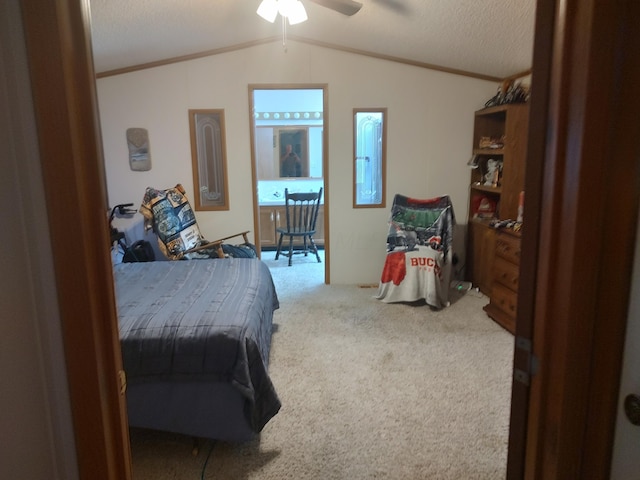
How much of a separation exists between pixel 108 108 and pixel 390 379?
3666mm

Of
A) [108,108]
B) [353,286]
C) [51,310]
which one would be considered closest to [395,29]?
[353,286]

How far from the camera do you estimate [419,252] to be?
410 centimetres

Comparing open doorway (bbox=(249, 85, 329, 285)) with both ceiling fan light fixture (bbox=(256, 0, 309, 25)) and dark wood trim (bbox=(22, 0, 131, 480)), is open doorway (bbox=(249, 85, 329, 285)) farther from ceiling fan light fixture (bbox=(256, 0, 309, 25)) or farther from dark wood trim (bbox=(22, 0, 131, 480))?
dark wood trim (bbox=(22, 0, 131, 480))

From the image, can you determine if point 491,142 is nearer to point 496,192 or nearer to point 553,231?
point 496,192

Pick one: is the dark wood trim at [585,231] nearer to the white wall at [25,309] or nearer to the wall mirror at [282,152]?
the white wall at [25,309]

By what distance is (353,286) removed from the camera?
473cm

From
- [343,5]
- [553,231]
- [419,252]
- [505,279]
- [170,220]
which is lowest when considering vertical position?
[505,279]

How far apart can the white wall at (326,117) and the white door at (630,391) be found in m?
A: 3.91

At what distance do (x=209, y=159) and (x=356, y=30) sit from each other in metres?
1.90

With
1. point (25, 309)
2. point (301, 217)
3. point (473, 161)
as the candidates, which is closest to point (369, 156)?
point (473, 161)

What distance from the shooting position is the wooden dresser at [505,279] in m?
3.45

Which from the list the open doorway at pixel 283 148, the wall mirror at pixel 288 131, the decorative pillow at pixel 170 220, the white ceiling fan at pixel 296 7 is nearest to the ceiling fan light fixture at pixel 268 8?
the white ceiling fan at pixel 296 7

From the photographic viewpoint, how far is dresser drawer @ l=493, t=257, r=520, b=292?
345 centimetres

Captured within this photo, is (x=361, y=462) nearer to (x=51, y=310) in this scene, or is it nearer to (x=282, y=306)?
(x=51, y=310)
